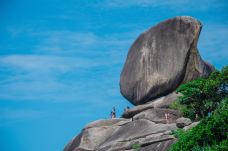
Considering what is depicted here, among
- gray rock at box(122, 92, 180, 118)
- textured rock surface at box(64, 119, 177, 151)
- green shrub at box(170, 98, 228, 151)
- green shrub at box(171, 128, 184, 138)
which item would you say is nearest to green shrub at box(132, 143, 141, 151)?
textured rock surface at box(64, 119, 177, 151)

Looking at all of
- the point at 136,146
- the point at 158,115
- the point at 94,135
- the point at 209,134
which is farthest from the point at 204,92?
the point at 209,134

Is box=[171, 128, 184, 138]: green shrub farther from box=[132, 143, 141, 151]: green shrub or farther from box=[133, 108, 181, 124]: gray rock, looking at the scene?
box=[133, 108, 181, 124]: gray rock

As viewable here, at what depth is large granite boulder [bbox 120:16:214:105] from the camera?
1244 inches

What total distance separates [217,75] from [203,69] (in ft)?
11.5

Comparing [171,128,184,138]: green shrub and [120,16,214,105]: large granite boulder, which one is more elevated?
[120,16,214,105]: large granite boulder

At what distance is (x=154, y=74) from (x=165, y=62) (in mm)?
801

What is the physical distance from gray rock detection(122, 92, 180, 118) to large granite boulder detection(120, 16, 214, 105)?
0.44 meters

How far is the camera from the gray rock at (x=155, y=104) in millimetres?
30719

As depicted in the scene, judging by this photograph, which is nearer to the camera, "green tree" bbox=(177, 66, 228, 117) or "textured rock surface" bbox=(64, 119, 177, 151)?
"textured rock surface" bbox=(64, 119, 177, 151)

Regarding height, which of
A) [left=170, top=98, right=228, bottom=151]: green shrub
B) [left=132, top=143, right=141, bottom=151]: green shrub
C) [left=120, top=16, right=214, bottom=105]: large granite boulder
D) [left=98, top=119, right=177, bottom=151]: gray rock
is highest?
[left=120, top=16, right=214, bottom=105]: large granite boulder

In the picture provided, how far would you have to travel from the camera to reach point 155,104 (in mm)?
30969

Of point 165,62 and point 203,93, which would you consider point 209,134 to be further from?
point 165,62

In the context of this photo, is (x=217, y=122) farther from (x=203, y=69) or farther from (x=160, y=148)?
(x=203, y=69)

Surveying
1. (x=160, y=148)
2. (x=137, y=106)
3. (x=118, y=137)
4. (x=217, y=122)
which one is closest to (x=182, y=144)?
(x=217, y=122)
